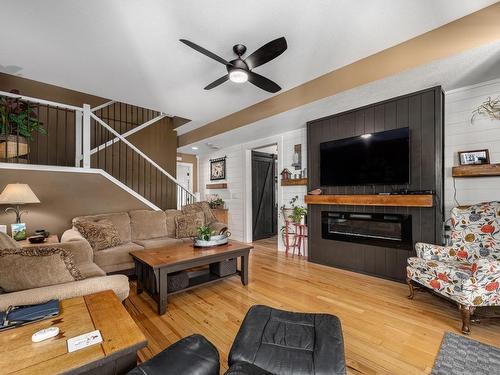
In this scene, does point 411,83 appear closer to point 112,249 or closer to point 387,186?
point 387,186

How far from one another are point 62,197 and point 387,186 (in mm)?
4704

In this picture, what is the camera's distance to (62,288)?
1521 millimetres

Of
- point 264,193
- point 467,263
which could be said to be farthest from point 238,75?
point 264,193

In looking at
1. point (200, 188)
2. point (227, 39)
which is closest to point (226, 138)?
point (200, 188)

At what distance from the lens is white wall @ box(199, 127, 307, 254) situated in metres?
4.95

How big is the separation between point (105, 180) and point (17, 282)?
2794 mm

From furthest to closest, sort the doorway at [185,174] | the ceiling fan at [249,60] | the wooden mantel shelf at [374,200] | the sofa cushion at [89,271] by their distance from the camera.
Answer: the doorway at [185,174] < the wooden mantel shelf at [374,200] < the sofa cushion at [89,271] < the ceiling fan at [249,60]

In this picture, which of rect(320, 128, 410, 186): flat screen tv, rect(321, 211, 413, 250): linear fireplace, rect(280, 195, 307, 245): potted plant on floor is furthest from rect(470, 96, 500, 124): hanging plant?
rect(280, 195, 307, 245): potted plant on floor

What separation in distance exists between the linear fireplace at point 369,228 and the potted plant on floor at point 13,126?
4.44 metres

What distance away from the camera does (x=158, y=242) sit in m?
3.80

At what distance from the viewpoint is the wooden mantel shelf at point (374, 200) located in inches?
118

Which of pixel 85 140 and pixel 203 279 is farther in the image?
pixel 85 140

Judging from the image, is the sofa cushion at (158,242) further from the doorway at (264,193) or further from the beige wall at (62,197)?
the doorway at (264,193)

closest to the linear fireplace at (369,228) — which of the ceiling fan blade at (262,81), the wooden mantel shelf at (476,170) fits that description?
the wooden mantel shelf at (476,170)
